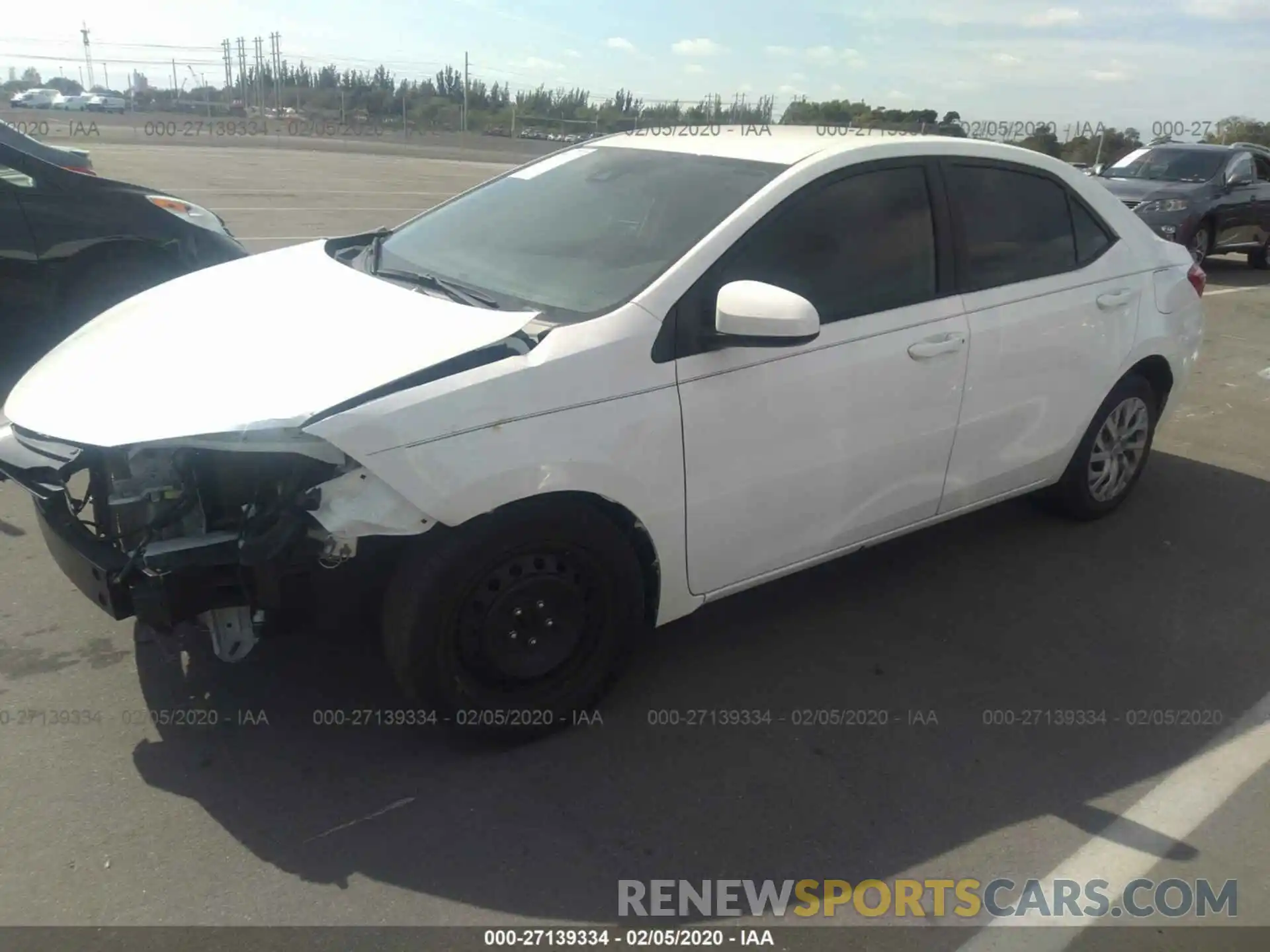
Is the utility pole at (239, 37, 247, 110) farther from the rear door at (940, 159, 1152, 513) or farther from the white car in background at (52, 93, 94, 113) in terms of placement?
the rear door at (940, 159, 1152, 513)

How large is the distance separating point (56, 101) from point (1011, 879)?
56680 millimetres

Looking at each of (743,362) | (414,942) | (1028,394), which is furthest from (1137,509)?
(414,942)

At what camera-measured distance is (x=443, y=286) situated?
3.34 m

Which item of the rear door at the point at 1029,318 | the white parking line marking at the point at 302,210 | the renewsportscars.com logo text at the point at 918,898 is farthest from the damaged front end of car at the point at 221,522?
the white parking line marking at the point at 302,210

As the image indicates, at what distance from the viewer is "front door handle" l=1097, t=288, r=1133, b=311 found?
436 cm

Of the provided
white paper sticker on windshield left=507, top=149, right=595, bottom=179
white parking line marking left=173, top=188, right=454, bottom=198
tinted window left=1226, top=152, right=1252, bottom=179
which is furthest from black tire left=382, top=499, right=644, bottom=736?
white parking line marking left=173, top=188, right=454, bottom=198

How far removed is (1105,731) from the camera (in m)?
3.35

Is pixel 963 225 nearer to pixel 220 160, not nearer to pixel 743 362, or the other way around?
pixel 743 362

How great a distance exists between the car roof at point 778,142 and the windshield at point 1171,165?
10883mm

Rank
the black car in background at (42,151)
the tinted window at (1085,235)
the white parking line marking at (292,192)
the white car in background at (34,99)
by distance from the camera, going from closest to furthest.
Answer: the tinted window at (1085,235), the black car in background at (42,151), the white parking line marking at (292,192), the white car in background at (34,99)

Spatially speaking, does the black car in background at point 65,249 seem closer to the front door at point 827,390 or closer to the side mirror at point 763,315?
the front door at point 827,390

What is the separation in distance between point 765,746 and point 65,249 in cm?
531

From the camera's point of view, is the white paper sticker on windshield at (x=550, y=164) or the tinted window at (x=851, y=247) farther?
the white paper sticker on windshield at (x=550, y=164)

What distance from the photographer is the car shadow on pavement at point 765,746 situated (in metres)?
2.69
